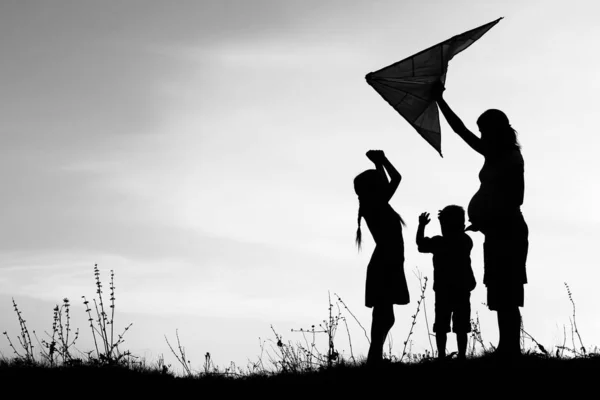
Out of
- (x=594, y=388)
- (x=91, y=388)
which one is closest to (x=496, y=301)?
(x=594, y=388)

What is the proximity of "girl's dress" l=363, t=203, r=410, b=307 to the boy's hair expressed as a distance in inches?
50.0

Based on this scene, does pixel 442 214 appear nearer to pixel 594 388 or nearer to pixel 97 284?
pixel 594 388

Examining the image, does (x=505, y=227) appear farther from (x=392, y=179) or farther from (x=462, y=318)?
(x=462, y=318)

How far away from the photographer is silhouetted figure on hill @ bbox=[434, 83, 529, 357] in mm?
5812

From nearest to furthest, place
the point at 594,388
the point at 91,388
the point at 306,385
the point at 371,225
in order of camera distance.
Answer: the point at 594,388
the point at 306,385
the point at 91,388
the point at 371,225

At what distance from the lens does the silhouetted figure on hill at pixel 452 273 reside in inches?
302

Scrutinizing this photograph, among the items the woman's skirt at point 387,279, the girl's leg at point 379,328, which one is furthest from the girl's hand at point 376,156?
the girl's leg at point 379,328

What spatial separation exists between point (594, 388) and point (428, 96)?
131 inches

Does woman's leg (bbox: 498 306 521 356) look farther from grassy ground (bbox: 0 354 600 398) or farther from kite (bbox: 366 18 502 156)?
kite (bbox: 366 18 502 156)

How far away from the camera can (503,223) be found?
583 centimetres

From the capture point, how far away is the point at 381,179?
670 centimetres

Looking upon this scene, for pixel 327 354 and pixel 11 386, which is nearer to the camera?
pixel 11 386

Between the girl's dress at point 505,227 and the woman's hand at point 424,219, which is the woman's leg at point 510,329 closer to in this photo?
the girl's dress at point 505,227

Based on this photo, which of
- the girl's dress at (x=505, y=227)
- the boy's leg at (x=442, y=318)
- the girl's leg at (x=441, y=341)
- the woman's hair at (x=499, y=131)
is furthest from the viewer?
the boy's leg at (x=442, y=318)
